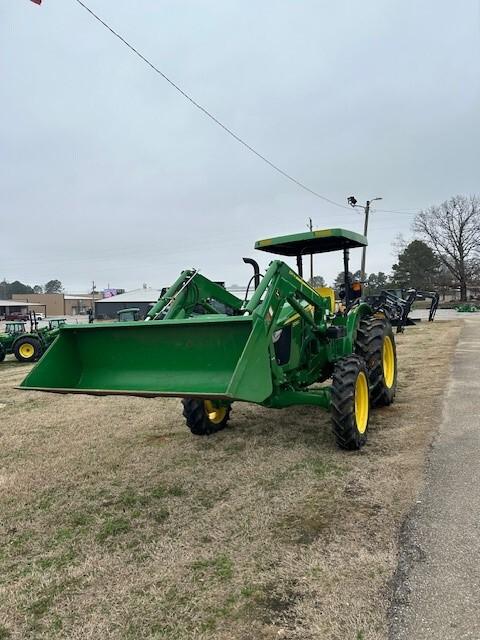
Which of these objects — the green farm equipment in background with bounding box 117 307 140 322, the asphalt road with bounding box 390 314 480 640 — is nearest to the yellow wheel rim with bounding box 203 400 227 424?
the asphalt road with bounding box 390 314 480 640

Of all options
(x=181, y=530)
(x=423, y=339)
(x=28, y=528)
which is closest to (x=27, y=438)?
(x=28, y=528)

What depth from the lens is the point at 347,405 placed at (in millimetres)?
4680

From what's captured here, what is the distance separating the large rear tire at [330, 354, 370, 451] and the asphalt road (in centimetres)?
70

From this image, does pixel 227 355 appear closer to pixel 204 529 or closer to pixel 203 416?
pixel 204 529

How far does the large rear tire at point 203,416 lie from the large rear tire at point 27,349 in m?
12.0

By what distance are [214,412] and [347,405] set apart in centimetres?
175

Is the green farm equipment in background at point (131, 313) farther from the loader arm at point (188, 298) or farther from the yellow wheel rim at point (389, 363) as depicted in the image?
the yellow wheel rim at point (389, 363)

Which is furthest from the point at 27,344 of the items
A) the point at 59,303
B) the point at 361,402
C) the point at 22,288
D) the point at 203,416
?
the point at 22,288

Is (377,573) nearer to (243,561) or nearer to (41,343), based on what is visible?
(243,561)

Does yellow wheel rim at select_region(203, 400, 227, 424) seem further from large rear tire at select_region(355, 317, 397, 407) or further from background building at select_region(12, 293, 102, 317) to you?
background building at select_region(12, 293, 102, 317)

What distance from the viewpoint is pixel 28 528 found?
3551 mm

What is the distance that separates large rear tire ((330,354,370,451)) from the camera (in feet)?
15.4

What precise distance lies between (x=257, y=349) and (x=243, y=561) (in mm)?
1464

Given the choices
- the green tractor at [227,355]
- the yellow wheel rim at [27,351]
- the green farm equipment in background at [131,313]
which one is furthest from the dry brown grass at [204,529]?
the yellow wheel rim at [27,351]
